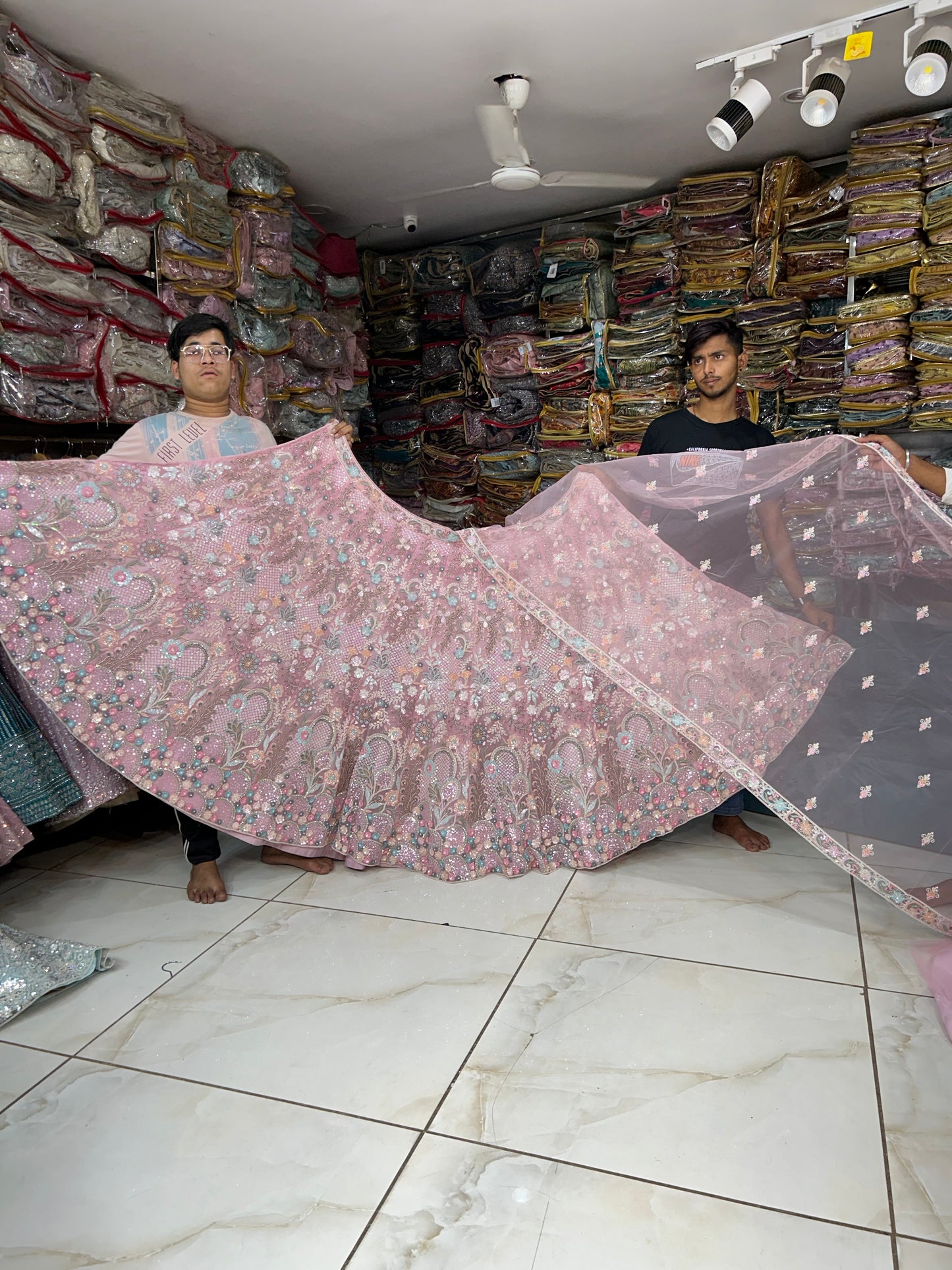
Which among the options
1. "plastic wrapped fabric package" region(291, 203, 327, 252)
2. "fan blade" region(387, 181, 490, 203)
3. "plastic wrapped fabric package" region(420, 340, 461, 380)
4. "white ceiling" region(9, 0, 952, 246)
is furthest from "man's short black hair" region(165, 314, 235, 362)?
"plastic wrapped fabric package" region(420, 340, 461, 380)

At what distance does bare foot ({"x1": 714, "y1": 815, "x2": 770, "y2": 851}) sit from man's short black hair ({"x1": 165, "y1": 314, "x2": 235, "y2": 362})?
1.95 meters

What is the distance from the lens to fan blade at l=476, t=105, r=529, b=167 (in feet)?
10.1

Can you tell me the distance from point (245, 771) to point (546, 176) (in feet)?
9.19

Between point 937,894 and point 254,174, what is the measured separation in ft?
11.4

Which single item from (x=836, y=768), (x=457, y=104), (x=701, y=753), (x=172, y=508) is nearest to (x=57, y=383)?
(x=172, y=508)

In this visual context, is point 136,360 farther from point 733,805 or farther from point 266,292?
point 733,805

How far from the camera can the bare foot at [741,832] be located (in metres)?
2.32

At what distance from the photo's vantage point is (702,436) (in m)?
2.54

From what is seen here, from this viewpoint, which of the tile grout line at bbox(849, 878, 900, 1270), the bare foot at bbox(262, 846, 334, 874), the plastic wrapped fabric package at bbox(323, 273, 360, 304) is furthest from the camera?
the plastic wrapped fabric package at bbox(323, 273, 360, 304)

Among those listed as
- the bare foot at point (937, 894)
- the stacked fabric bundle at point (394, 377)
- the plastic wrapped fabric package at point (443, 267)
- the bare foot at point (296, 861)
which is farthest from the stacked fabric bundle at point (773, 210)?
the bare foot at point (296, 861)

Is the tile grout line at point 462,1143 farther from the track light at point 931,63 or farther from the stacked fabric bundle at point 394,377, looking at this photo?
the stacked fabric bundle at point 394,377

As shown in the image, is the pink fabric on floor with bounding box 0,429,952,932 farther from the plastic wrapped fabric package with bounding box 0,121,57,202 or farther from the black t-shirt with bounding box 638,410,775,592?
the plastic wrapped fabric package with bounding box 0,121,57,202

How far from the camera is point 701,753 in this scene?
214 centimetres

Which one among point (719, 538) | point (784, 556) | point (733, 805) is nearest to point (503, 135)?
point (719, 538)
